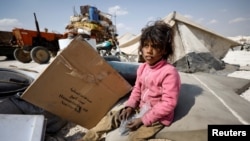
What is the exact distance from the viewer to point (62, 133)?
2.26m

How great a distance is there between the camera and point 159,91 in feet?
4.91

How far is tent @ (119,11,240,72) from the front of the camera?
13.0ft

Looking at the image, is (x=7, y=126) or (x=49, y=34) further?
(x=49, y=34)

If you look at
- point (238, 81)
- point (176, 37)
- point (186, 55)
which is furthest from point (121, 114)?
point (176, 37)

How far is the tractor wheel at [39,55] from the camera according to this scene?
759cm

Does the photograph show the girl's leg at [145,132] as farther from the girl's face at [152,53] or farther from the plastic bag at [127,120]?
the girl's face at [152,53]

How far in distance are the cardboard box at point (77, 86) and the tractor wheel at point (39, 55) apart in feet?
21.1

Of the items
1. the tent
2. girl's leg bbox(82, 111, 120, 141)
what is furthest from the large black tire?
the tent

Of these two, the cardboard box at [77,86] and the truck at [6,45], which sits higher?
the truck at [6,45]

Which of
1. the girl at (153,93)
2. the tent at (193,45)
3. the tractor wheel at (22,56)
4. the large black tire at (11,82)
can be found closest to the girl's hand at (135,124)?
the girl at (153,93)

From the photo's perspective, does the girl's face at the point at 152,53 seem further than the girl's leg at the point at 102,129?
No

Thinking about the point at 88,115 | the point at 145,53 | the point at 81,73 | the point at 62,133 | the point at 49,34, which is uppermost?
the point at 49,34

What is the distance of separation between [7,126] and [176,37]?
3.57m

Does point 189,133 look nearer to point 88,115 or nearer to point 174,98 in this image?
point 174,98
